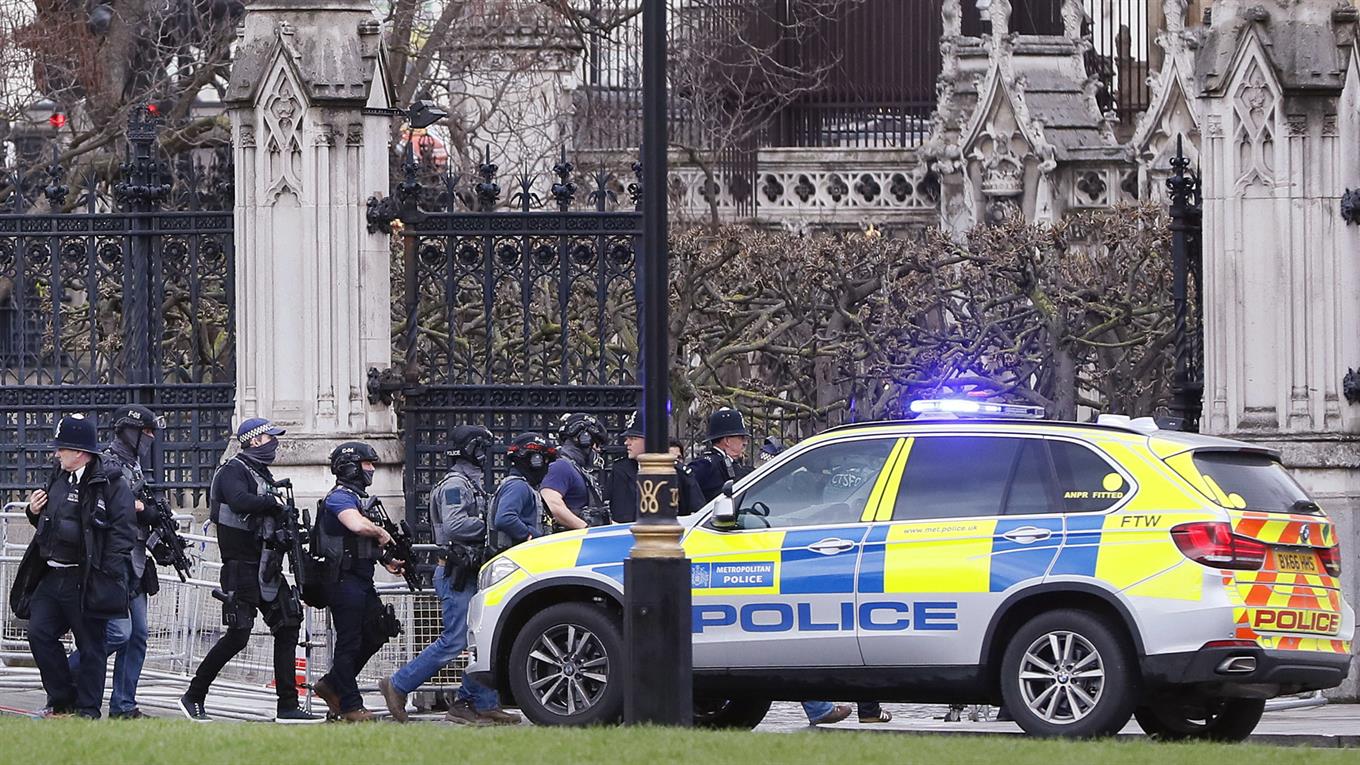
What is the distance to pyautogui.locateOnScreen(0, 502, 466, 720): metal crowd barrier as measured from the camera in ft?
54.2

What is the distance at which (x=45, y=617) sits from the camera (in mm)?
14477

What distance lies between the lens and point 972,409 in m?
14.2

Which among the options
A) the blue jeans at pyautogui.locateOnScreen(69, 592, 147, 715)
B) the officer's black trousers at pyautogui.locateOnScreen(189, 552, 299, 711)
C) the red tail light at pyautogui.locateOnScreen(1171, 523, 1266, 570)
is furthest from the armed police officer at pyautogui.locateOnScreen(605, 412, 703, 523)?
the red tail light at pyautogui.locateOnScreen(1171, 523, 1266, 570)

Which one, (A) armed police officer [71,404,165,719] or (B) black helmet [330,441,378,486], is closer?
(A) armed police officer [71,404,165,719]

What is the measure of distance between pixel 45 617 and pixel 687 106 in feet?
66.7

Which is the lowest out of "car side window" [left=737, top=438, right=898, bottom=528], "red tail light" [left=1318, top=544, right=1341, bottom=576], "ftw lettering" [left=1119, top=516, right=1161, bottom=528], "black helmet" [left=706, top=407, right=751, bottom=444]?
"red tail light" [left=1318, top=544, right=1341, bottom=576]

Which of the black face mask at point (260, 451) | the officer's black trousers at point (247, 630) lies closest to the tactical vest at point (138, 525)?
the officer's black trousers at point (247, 630)

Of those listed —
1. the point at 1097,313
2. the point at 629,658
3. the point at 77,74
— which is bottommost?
the point at 629,658

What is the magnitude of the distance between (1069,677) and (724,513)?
75.7 inches

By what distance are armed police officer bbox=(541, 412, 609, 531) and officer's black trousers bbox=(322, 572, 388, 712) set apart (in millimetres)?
1255

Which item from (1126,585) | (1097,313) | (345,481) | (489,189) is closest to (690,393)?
(1097,313)

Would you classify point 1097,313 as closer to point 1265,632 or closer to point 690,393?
point 690,393

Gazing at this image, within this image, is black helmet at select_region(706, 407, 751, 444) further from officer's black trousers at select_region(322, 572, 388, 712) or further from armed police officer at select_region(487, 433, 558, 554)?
officer's black trousers at select_region(322, 572, 388, 712)

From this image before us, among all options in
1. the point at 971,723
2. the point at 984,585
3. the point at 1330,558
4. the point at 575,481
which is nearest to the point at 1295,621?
the point at 1330,558
